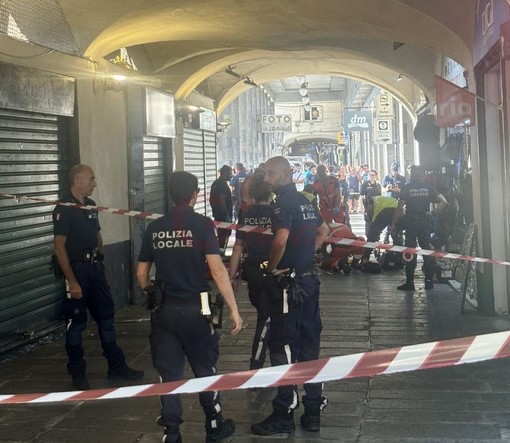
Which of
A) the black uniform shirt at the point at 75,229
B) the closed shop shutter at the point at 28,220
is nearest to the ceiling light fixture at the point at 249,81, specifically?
the closed shop shutter at the point at 28,220

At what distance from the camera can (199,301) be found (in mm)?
5000

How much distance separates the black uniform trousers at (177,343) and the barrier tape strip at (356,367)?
64 cm

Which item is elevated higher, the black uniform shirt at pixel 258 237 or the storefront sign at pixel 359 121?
the storefront sign at pixel 359 121

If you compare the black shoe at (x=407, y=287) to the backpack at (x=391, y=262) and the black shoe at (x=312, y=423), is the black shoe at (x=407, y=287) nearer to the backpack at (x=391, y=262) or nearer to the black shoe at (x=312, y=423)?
the backpack at (x=391, y=262)

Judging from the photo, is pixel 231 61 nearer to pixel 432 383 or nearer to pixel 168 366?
pixel 432 383

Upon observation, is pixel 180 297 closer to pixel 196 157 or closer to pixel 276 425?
pixel 276 425

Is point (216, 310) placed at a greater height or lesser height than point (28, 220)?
lesser

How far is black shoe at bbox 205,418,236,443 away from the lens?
524 centimetres

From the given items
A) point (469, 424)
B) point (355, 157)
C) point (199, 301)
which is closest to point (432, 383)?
point (469, 424)

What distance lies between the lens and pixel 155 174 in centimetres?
1288

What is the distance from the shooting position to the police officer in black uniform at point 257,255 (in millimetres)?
6469

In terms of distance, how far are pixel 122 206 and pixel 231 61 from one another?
19.8ft

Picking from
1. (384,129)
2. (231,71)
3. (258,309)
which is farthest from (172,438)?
(384,129)

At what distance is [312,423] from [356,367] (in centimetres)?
170
